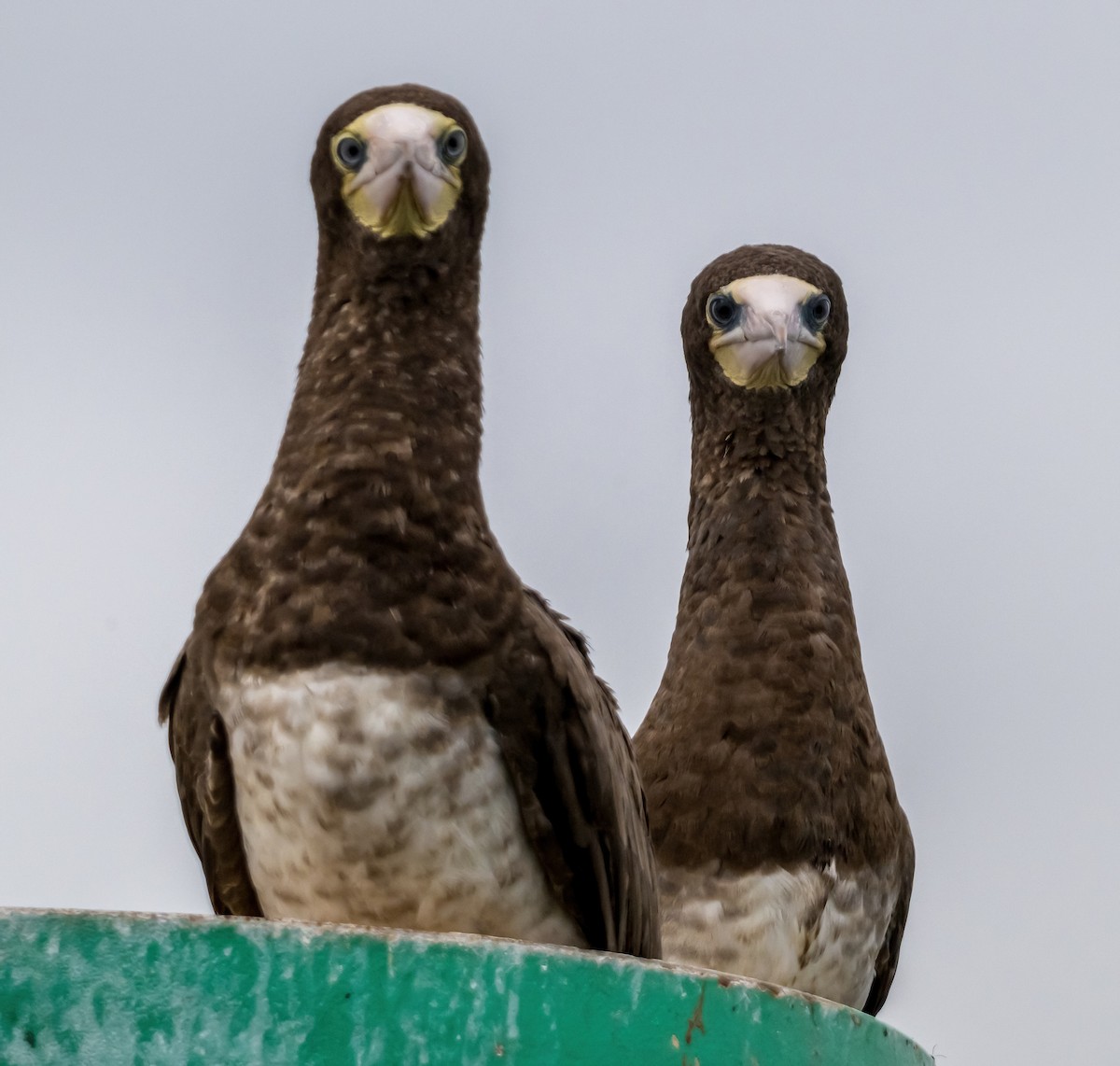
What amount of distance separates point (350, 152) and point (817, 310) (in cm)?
191

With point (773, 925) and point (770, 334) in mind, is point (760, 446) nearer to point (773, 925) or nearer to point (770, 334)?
point (770, 334)

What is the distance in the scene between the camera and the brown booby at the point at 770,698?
5273 millimetres

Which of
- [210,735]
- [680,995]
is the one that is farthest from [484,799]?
[680,995]

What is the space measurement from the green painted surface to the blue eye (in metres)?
2.04

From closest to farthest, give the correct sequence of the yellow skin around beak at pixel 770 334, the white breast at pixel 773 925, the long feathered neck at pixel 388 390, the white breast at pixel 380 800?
the white breast at pixel 380 800 < the long feathered neck at pixel 388 390 < the white breast at pixel 773 925 < the yellow skin around beak at pixel 770 334

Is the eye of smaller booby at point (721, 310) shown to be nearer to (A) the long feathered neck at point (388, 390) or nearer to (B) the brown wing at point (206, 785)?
(A) the long feathered neck at point (388, 390)

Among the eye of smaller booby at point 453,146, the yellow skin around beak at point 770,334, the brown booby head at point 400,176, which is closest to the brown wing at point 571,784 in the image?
the brown booby head at point 400,176

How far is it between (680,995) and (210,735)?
142 cm

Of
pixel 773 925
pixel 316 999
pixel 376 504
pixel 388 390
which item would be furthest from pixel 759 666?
pixel 316 999

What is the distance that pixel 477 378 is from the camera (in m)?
4.57

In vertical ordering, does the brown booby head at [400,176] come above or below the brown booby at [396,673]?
above

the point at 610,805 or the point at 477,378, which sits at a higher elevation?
the point at 477,378

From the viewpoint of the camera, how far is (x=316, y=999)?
298 cm

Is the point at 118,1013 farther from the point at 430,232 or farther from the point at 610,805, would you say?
the point at 430,232
